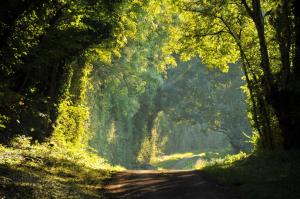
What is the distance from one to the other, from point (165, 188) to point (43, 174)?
4546 mm

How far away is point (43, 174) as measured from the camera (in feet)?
57.9

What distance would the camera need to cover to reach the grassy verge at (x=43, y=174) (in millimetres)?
13650

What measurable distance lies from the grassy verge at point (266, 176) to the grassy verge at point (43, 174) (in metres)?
5.21

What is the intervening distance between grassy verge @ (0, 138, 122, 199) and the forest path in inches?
29.5

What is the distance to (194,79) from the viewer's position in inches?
2773

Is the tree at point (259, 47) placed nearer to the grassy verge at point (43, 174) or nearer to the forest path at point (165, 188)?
the forest path at point (165, 188)

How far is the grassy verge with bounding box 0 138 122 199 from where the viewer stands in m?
13.6

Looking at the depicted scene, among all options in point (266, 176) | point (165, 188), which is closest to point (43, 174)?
point (165, 188)

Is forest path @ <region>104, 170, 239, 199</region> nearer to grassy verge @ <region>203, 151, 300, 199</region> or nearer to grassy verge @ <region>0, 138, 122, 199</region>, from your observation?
grassy verge @ <region>203, 151, 300, 199</region>

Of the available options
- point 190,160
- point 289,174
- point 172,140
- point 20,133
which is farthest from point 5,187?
point 172,140

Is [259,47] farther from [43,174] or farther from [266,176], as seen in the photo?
[43,174]

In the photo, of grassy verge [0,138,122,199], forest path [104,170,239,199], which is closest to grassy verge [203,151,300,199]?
forest path [104,170,239,199]

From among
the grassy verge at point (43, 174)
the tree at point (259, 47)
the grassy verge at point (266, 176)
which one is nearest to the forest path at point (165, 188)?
the grassy verge at point (266, 176)

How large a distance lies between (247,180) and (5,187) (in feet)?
30.5
